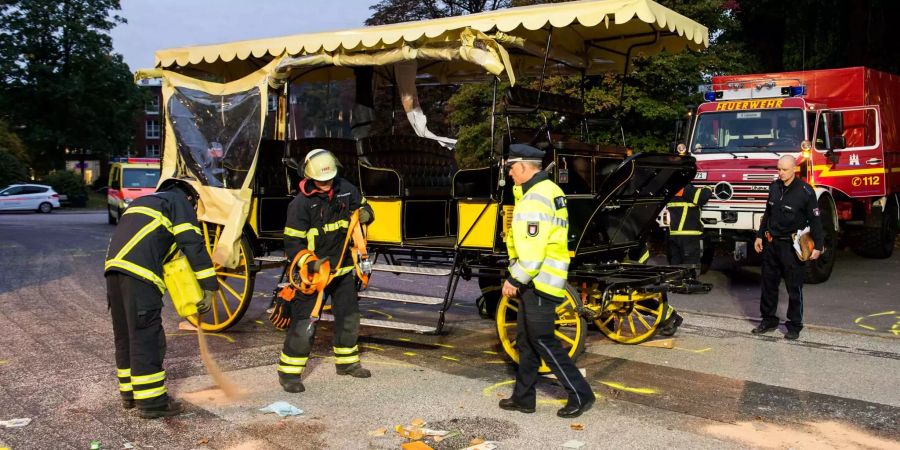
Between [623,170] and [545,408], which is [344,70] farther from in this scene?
[545,408]

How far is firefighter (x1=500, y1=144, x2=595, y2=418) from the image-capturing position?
18.4 feet

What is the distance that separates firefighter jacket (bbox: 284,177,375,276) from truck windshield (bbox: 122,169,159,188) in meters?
19.9

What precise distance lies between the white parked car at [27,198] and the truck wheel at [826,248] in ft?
112

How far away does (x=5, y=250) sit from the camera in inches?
676

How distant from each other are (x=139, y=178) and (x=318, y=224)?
802 inches

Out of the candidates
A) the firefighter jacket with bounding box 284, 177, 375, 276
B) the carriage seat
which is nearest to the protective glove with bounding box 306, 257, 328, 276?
the firefighter jacket with bounding box 284, 177, 375, 276

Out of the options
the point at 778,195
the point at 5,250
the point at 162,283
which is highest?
the point at 778,195

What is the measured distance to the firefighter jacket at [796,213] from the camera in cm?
832

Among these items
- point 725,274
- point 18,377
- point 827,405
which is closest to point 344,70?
point 18,377

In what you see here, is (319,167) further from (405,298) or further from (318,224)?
(405,298)

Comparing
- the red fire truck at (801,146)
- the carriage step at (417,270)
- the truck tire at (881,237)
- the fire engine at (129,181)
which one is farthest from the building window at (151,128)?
the carriage step at (417,270)

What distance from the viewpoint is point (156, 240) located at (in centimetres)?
577

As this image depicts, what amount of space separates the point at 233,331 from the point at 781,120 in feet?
28.5

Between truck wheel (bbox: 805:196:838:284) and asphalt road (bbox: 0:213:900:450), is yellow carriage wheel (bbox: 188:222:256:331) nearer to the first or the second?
asphalt road (bbox: 0:213:900:450)
